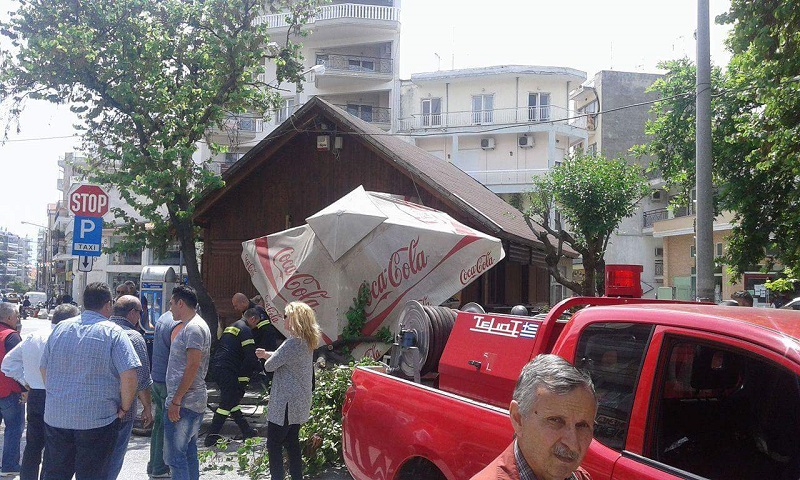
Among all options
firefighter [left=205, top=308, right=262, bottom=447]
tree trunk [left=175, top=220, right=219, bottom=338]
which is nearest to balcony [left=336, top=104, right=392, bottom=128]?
tree trunk [left=175, top=220, right=219, bottom=338]

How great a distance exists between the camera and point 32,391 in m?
7.22

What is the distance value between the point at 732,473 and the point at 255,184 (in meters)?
16.4

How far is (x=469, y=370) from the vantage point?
491cm

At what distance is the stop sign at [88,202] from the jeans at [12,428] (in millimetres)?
→ 4042

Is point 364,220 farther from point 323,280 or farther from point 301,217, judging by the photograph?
point 301,217

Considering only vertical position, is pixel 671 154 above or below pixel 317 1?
below

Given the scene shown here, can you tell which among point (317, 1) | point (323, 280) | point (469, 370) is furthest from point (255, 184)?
point (469, 370)

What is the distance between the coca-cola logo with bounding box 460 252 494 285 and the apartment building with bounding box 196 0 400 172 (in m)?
32.5

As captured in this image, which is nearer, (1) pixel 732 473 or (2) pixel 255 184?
(1) pixel 732 473

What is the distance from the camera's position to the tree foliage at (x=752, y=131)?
407 inches

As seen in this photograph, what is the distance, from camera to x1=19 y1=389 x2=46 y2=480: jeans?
6980mm

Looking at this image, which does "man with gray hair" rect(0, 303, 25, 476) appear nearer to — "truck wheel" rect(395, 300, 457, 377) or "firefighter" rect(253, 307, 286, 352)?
"firefighter" rect(253, 307, 286, 352)

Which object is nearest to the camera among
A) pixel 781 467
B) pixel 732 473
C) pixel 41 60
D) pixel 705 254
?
pixel 781 467

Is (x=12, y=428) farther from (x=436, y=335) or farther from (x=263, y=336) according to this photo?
(x=436, y=335)
